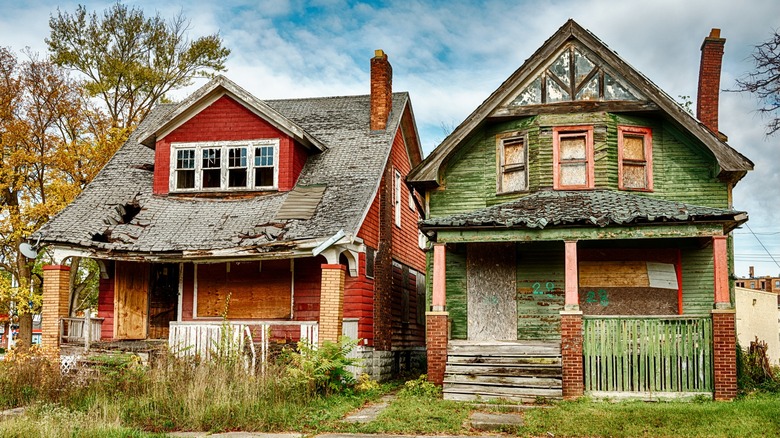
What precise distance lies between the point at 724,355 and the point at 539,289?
15.0 ft

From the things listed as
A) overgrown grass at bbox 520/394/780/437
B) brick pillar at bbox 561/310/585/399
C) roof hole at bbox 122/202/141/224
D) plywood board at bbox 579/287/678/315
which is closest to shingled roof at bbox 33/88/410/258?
roof hole at bbox 122/202/141/224

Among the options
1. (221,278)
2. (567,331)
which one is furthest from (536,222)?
(221,278)

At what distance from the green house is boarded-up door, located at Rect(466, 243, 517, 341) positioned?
0.03 metres

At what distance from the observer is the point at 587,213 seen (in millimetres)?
15797

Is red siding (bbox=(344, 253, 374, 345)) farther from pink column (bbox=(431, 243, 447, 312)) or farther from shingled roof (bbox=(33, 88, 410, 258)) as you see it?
pink column (bbox=(431, 243, 447, 312))

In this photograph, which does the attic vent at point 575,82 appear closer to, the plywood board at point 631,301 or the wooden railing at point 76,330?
the plywood board at point 631,301

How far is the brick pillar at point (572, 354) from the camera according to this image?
1501 centimetres

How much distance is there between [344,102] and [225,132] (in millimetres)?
4710

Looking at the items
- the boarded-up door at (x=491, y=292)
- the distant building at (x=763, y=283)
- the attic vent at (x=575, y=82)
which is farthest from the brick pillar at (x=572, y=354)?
the distant building at (x=763, y=283)

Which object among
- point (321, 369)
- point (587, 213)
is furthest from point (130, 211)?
point (587, 213)

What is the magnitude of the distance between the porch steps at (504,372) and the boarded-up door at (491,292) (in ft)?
7.18

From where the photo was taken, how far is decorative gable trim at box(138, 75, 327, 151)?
20422 millimetres

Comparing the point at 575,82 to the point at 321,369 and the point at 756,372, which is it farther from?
the point at 321,369

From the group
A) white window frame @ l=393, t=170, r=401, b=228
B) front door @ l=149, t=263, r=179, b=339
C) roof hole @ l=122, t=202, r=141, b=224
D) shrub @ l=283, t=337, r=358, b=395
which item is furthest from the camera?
white window frame @ l=393, t=170, r=401, b=228
